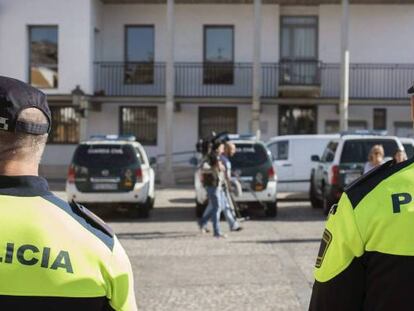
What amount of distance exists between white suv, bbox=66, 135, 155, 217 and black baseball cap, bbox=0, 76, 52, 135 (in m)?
13.1

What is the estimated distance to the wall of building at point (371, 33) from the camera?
2703cm

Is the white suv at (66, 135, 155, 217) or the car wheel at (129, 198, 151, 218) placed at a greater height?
the white suv at (66, 135, 155, 217)

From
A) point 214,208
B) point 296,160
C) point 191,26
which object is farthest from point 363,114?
point 214,208

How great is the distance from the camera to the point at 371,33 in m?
27.1

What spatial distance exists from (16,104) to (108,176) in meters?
13.1

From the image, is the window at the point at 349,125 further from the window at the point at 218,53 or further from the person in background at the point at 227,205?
the person in background at the point at 227,205

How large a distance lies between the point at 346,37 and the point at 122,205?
11944 millimetres

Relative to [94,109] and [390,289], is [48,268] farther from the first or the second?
[94,109]

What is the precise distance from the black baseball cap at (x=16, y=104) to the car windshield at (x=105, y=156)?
13.1m

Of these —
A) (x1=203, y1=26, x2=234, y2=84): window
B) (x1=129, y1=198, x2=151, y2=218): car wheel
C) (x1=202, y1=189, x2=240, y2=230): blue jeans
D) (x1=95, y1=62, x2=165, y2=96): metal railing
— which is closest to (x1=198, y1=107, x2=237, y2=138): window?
(x1=203, y1=26, x2=234, y2=84): window

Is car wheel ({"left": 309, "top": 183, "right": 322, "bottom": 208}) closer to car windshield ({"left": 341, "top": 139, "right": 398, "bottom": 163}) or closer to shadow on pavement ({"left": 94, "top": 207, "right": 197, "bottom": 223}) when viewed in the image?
car windshield ({"left": 341, "top": 139, "right": 398, "bottom": 163})

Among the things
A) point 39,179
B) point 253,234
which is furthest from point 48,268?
point 253,234

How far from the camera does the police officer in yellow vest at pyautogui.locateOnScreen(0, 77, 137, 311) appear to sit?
6.91 feet

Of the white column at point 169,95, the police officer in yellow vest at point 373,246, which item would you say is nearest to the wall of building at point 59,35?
the white column at point 169,95
